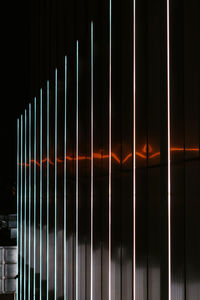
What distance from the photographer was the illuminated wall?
3766 millimetres

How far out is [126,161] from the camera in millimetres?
5043

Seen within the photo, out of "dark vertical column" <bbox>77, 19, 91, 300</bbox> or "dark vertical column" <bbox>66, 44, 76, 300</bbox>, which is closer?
"dark vertical column" <bbox>77, 19, 91, 300</bbox>

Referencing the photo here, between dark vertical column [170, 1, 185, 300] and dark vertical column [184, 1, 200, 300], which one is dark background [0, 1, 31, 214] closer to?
dark vertical column [170, 1, 185, 300]

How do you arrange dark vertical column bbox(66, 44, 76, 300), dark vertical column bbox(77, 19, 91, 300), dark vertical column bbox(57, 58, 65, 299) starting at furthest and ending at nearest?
dark vertical column bbox(57, 58, 65, 299)
dark vertical column bbox(66, 44, 76, 300)
dark vertical column bbox(77, 19, 91, 300)

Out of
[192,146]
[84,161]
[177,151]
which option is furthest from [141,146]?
[84,161]

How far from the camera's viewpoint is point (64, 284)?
830 centimetres

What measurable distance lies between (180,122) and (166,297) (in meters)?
1.46

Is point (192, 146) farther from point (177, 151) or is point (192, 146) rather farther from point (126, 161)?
point (126, 161)

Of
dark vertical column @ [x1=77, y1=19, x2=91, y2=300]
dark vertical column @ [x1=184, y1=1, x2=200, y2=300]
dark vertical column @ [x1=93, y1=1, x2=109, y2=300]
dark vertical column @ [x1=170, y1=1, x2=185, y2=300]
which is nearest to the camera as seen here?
dark vertical column @ [x1=184, y1=1, x2=200, y2=300]

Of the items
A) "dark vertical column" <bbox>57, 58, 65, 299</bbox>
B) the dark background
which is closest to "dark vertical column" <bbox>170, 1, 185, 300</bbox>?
→ "dark vertical column" <bbox>57, 58, 65, 299</bbox>

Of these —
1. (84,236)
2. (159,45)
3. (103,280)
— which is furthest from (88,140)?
(159,45)

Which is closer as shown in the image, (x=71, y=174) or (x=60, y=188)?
(x=71, y=174)

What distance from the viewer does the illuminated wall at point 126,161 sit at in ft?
12.4

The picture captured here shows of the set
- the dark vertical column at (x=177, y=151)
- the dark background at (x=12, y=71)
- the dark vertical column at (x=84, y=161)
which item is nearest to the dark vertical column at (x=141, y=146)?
the dark vertical column at (x=177, y=151)
